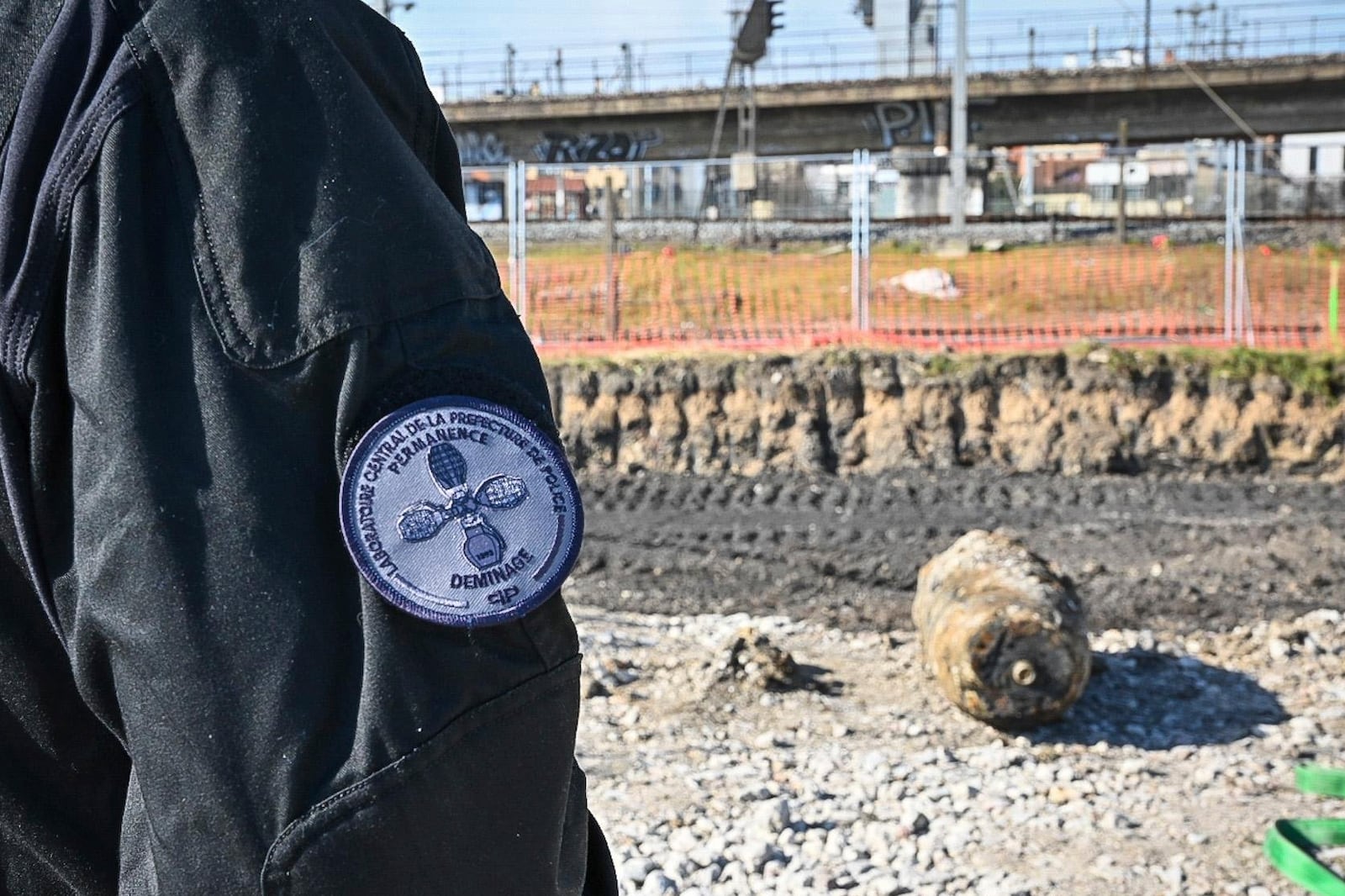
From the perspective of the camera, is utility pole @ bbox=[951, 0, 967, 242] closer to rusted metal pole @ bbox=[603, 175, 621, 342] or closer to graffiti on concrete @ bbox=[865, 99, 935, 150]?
rusted metal pole @ bbox=[603, 175, 621, 342]

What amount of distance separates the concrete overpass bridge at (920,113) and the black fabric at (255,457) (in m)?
34.0

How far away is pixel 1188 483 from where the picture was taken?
12.1 m

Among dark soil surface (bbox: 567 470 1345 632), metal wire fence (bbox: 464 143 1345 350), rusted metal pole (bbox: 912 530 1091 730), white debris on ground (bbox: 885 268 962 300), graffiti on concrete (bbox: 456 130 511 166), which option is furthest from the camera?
graffiti on concrete (bbox: 456 130 511 166)

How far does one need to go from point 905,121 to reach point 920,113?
1.52 ft

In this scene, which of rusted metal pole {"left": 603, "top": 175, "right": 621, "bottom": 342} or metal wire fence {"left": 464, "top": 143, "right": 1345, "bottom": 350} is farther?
metal wire fence {"left": 464, "top": 143, "right": 1345, "bottom": 350}

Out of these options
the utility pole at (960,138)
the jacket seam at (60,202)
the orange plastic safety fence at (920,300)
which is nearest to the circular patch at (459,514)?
the jacket seam at (60,202)

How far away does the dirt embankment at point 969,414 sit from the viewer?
12.4 meters

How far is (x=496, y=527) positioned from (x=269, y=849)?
253 millimetres

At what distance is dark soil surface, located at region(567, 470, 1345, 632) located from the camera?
29.1 ft

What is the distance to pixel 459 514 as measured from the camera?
3.03ft

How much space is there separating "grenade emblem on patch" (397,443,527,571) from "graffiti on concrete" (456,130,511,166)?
127 ft

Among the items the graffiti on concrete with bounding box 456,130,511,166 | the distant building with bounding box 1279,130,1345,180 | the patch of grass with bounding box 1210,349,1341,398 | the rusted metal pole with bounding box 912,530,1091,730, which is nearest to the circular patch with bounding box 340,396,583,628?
the rusted metal pole with bounding box 912,530,1091,730

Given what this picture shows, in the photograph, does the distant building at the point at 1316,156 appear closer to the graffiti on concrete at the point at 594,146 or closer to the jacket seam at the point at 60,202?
the graffiti on concrete at the point at 594,146

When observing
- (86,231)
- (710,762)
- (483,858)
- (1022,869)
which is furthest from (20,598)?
(710,762)
